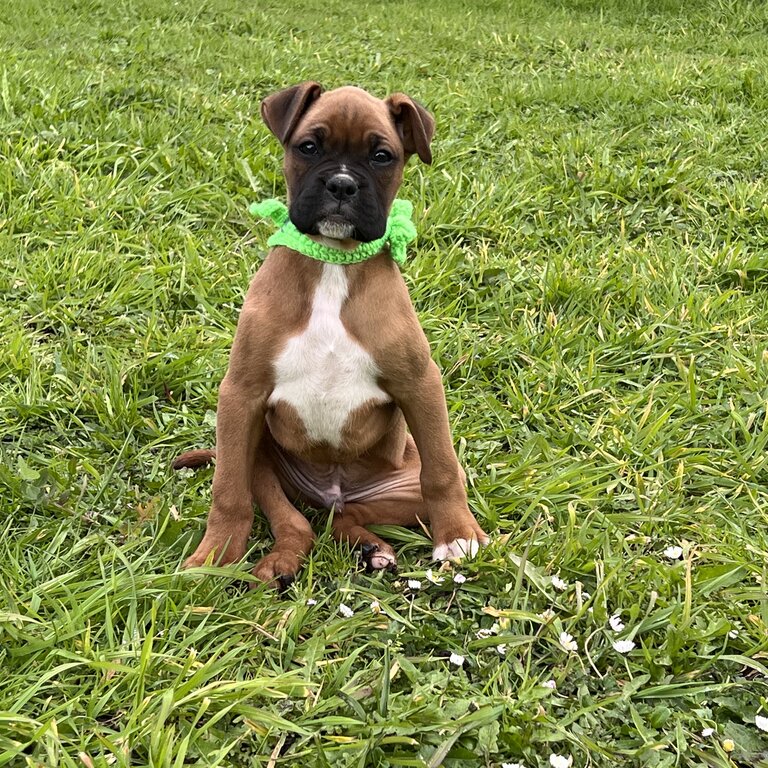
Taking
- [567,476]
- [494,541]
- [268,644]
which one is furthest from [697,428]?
[268,644]

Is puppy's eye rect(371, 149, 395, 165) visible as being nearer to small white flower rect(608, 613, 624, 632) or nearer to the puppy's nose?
the puppy's nose

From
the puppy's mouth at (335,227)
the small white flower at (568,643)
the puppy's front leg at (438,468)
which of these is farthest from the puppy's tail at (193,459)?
the small white flower at (568,643)

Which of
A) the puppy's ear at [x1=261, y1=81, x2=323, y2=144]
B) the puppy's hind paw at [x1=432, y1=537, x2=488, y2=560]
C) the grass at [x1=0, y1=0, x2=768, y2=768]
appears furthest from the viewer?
the puppy's hind paw at [x1=432, y1=537, x2=488, y2=560]

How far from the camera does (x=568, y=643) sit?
2850mm

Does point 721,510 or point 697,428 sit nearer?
point 721,510

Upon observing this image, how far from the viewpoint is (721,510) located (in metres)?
3.71

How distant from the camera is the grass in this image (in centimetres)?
258

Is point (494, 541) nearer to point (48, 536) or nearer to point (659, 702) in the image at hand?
point (659, 702)

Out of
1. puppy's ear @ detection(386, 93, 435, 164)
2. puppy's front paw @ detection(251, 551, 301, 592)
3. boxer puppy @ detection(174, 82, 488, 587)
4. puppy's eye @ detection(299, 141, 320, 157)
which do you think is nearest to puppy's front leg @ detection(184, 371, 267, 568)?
boxer puppy @ detection(174, 82, 488, 587)

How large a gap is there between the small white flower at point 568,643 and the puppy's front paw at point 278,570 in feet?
3.22

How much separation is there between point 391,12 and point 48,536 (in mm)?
10890

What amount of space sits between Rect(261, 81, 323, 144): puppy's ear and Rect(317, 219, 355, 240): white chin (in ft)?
1.41

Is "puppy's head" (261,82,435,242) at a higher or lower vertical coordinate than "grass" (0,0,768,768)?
higher

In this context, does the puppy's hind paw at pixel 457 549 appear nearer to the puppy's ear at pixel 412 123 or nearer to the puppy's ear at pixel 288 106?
the puppy's ear at pixel 412 123
